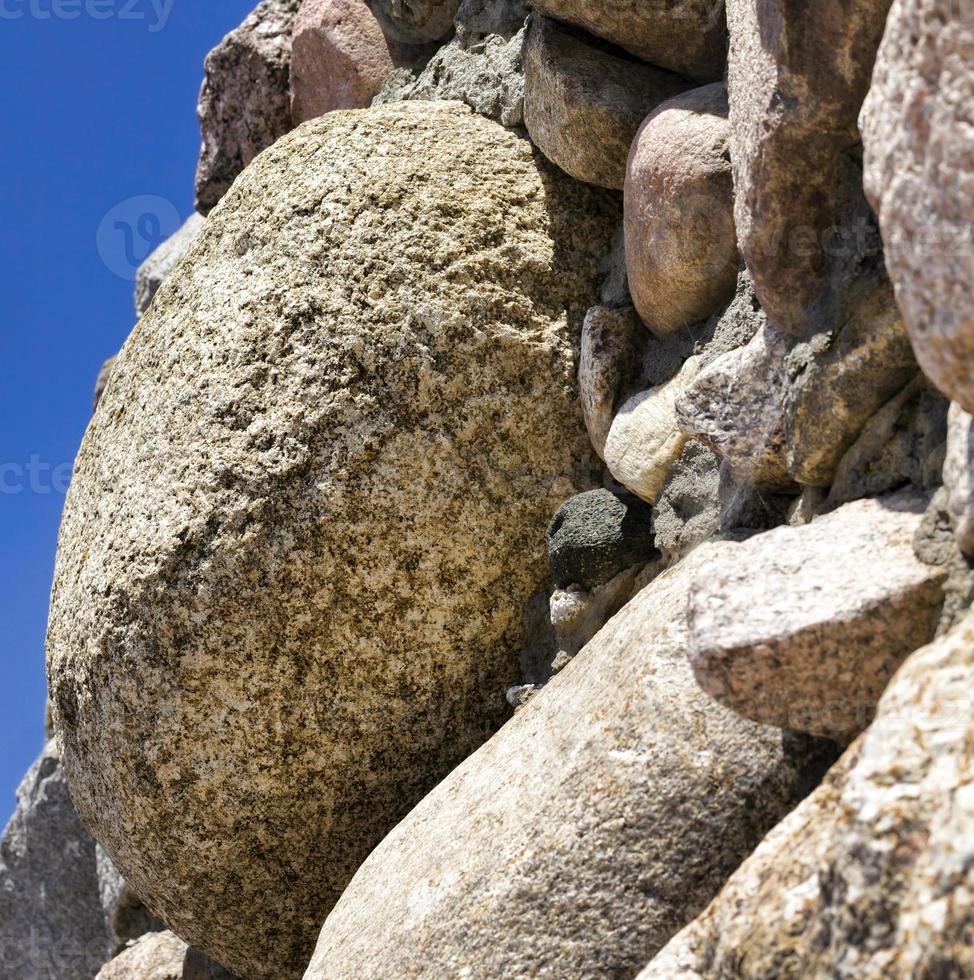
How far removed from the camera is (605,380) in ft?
6.89

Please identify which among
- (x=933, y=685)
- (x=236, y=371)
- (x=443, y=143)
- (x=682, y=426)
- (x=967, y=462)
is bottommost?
(x=933, y=685)

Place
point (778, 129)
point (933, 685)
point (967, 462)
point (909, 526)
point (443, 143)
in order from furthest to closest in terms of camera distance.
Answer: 1. point (443, 143)
2. point (778, 129)
3. point (909, 526)
4. point (967, 462)
5. point (933, 685)

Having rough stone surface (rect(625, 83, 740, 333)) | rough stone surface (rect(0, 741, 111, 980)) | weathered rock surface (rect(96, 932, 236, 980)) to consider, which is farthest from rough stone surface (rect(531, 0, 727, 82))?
rough stone surface (rect(0, 741, 111, 980))

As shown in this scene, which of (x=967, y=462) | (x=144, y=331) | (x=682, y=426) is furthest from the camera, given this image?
(x=144, y=331)

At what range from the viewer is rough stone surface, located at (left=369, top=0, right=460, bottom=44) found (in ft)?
9.06

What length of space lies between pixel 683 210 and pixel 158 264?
359 centimetres

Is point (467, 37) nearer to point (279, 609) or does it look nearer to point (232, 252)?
point (232, 252)

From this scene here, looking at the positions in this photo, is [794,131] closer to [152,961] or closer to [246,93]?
[246,93]

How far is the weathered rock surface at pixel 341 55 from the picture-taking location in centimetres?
295

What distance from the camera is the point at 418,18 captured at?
2.79 m

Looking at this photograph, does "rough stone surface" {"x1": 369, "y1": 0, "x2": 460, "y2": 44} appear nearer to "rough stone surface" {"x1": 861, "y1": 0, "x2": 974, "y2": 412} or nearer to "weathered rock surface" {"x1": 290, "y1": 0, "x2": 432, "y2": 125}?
"weathered rock surface" {"x1": 290, "y1": 0, "x2": 432, "y2": 125}

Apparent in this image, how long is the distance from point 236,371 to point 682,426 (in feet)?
2.78

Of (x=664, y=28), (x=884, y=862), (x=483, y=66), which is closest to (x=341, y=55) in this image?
(x=483, y=66)

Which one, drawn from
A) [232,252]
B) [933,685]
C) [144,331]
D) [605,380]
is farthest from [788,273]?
[144,331]
